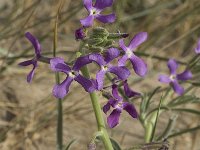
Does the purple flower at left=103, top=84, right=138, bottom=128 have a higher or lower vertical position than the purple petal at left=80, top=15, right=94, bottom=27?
lower

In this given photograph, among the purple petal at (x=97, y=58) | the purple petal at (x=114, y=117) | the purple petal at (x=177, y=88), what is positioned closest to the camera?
the purple petal at (x=97, y=58)

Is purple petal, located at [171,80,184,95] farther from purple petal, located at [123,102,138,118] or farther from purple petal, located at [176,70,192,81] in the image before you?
purple petal, located at [123,102,138,118]

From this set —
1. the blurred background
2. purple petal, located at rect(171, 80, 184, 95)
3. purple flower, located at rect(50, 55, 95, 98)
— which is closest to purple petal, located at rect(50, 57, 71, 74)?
purple flower, located at rect(50, 55, 95, 98)

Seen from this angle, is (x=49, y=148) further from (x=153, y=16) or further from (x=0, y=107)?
(x=153, y=16)

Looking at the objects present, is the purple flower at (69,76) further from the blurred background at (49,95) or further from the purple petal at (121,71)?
the blurred background at (49,95)

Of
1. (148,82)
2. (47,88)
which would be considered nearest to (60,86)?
(47,88)

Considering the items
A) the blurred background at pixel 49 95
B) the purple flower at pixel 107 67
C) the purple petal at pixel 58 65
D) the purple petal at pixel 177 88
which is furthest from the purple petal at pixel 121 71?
the blurred background at pixel 49 95
